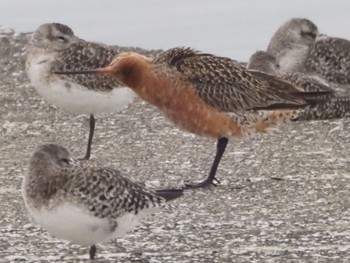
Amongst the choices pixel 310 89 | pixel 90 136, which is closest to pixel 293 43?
pixel 310 89

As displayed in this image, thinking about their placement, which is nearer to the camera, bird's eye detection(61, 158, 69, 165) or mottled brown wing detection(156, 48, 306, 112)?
bird's eye detection(61, 158, 69, 165)

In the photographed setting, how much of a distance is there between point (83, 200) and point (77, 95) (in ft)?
10.7

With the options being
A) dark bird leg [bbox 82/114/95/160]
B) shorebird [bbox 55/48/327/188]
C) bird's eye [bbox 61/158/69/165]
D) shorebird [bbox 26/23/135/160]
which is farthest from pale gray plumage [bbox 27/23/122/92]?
bird's eye [bbox 61/158/69/165]

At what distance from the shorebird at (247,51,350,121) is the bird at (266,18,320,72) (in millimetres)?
850

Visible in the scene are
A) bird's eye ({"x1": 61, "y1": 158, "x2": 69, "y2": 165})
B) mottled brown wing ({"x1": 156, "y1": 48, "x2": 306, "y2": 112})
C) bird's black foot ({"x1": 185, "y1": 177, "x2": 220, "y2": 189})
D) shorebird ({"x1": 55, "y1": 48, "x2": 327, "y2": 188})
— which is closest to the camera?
bird's eye ({"x1": 61, "y1": 158, "x2": 69, "y2": 165})

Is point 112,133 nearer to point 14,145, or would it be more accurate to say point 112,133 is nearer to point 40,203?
point 14,145

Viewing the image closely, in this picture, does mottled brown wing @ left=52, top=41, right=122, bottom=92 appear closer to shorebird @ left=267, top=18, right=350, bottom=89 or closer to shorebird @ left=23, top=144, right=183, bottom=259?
shorebird @ left=23, top=144, right=183, bottom=259

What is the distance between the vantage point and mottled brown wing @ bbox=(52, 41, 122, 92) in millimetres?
9977

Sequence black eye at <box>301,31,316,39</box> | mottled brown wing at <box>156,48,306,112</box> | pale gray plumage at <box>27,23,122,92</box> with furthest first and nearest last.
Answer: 1. black eye at <box>301,31,316,39</box>
2. pale gray plumage at <box>27,23,122,92</box>
3. mottled brown wing at <box>156,48,306,112</box>

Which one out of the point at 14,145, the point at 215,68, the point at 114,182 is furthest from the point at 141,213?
the point at 14,145

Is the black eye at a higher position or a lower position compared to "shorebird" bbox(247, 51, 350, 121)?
higher

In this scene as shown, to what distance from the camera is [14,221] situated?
26.8 feet

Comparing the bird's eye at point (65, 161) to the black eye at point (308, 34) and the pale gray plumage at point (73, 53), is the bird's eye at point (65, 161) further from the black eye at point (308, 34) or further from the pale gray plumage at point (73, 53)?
the black eye at point (308, 34)

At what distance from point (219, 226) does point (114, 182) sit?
115cm
